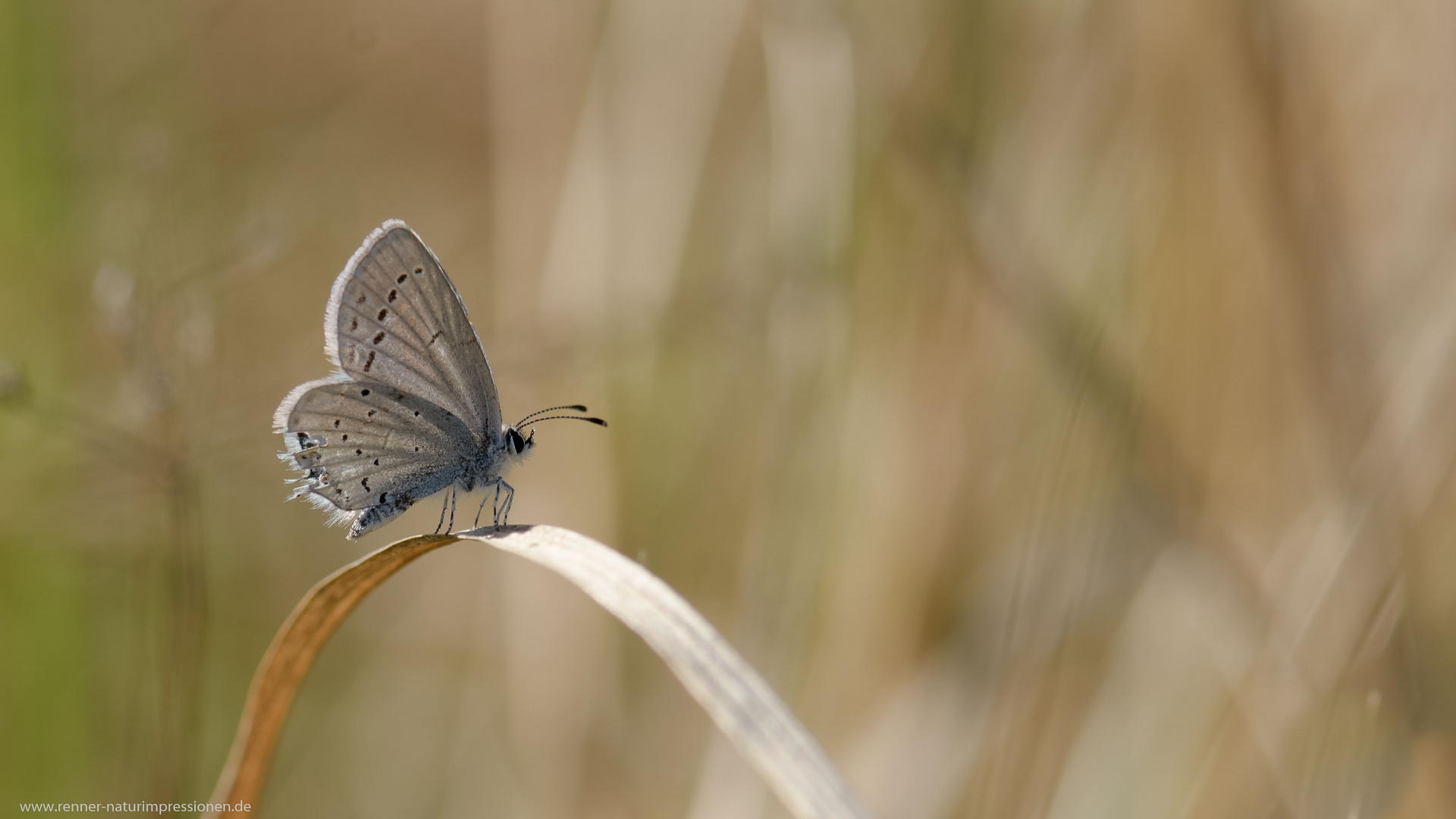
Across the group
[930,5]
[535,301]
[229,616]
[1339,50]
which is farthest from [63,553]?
[1339,50]

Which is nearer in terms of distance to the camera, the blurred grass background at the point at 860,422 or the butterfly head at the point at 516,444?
the blurred grass background at the point at 860,422

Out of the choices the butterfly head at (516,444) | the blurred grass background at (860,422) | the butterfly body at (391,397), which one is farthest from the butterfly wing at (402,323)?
the blurred grass background at (860,422)

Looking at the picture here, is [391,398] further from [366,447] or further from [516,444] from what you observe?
[516,444]

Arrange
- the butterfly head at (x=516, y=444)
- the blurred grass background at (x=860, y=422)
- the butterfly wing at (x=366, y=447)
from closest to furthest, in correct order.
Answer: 1. the blurred grass background at (x=860, y=422)
2. the butterfly wing at (x=366, y=447)
3. the butterfly head at (x=516, y=444)

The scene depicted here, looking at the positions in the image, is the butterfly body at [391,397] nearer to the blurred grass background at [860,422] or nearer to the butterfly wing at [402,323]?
the butterfly wing at [402,323]

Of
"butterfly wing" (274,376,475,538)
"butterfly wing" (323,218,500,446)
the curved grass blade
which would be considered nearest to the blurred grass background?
"butterfly wing" (274,376,475,538)

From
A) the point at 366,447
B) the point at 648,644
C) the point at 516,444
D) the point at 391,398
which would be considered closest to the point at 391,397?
the point at 391,398

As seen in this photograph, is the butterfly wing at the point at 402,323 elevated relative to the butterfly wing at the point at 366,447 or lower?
elevated
